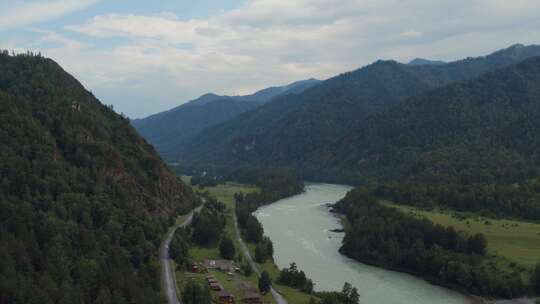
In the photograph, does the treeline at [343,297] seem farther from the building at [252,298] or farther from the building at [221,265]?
the building at [221,265]

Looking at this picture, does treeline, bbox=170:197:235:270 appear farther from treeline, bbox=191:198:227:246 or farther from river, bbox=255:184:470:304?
river, bbox=255:184:470:304

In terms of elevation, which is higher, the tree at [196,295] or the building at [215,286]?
the tree at [196,295]

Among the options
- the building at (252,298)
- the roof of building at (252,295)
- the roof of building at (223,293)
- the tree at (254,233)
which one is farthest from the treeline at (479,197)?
the roof of building at (223,293)

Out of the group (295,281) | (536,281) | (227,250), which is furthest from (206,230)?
(536,281)

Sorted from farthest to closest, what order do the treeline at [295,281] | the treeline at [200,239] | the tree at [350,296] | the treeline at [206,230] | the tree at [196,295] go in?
the treeline at [206,230] → the treeline at [200,239] → the treeline at [295,281] → the tree at [350,296] → the tree at [196,295]

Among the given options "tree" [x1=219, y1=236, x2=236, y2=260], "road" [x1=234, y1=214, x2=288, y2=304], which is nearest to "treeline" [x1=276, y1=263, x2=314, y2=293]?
"road" [x1=234, y1=214, x2=288, y2=304]

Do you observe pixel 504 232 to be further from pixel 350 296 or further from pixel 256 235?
pixel 350 296
